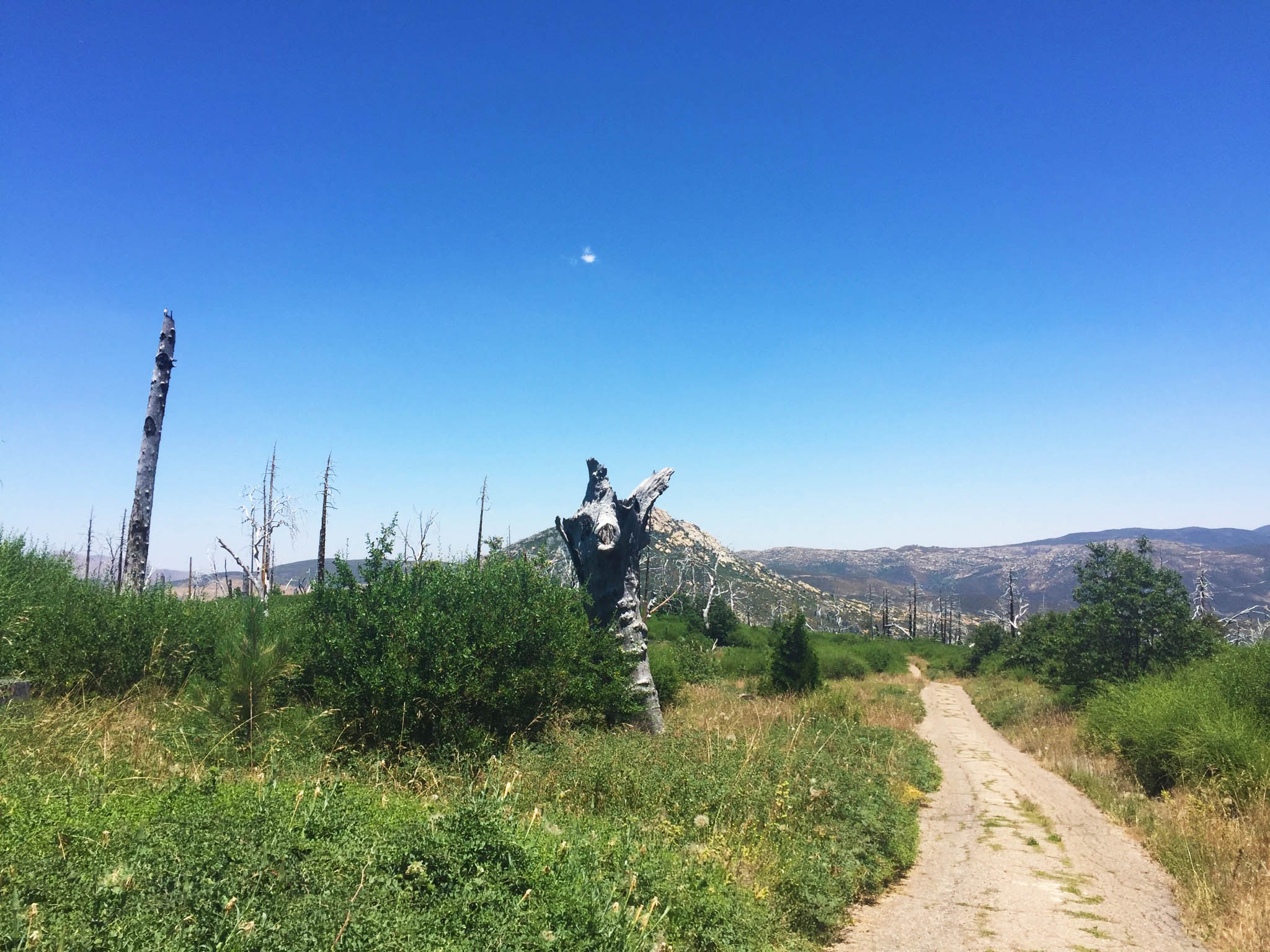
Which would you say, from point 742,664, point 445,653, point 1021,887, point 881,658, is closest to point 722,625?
point 881,658

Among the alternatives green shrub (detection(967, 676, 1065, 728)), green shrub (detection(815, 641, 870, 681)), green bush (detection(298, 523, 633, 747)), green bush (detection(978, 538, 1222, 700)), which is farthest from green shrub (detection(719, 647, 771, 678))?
green bush (detection(298, 523, 633, 747))

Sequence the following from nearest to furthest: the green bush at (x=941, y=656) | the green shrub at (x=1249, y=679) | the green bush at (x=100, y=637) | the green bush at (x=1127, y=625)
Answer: the green bush at (x=100, y=637) < the green shrub at (x=1249, y=679) < the green bush at (x=1127, y=625) < the green bush at (x=941, y=656)

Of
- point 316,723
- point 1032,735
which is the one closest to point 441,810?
point 316,723

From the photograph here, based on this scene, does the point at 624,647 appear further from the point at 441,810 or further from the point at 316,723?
the point at 441,810

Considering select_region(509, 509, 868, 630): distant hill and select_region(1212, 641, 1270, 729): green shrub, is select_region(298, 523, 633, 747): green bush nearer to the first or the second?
select_region(1212, 641, 1270, 729): green shrub

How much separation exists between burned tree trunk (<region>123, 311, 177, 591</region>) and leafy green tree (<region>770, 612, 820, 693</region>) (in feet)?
55.2

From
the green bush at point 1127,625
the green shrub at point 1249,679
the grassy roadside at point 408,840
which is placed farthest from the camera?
the green bush at point 1127,625

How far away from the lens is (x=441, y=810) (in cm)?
497

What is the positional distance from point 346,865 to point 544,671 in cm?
539

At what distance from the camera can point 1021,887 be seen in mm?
6727

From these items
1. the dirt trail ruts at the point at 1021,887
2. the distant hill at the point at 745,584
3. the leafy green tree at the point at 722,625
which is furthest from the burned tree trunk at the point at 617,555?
the distant hill at the point at 745,584

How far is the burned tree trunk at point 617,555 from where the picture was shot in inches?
447

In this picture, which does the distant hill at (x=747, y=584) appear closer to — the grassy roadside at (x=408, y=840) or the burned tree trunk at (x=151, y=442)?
the burned tree trunk at (x=151, y=442)

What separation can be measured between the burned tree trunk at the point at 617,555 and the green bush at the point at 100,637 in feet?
18.2
